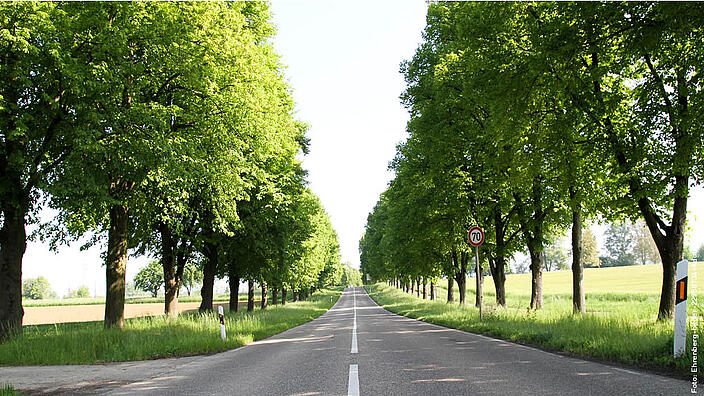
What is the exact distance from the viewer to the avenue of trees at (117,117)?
35.6 ft

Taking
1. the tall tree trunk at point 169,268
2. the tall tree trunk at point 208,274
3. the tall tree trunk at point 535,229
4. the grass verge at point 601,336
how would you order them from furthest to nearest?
the tall tree trunk at point 208,274, the tall tree trunk at point 169,268, the tall tree trunk at point 535,229, the grass verge at point 601,336

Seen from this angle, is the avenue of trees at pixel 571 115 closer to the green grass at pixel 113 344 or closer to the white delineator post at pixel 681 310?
the white delineator post at pixel 681 310

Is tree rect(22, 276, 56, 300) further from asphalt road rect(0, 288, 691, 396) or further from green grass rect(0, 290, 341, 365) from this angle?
asphalt road rect(0, 288, 691, 396)

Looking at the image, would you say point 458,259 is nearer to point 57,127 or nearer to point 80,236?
point 80,236

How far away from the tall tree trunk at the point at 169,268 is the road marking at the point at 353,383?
14.0 metres

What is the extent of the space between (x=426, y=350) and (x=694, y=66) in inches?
340

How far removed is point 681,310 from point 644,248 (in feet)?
390

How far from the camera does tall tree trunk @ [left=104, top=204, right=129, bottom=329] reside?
531 inches

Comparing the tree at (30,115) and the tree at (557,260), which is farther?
the tree at (557,260)

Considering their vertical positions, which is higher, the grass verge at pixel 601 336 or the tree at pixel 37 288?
the grass verge at pixel 601 336

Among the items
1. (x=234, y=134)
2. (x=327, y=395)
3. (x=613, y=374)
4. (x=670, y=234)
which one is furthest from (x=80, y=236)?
(x=670, y=234)

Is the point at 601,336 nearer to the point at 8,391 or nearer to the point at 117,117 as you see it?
the point at 8,391

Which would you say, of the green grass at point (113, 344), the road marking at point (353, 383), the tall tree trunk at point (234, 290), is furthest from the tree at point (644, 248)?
the road marking at point (353, 383)

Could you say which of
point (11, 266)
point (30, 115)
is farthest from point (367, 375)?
point (11, 266)
